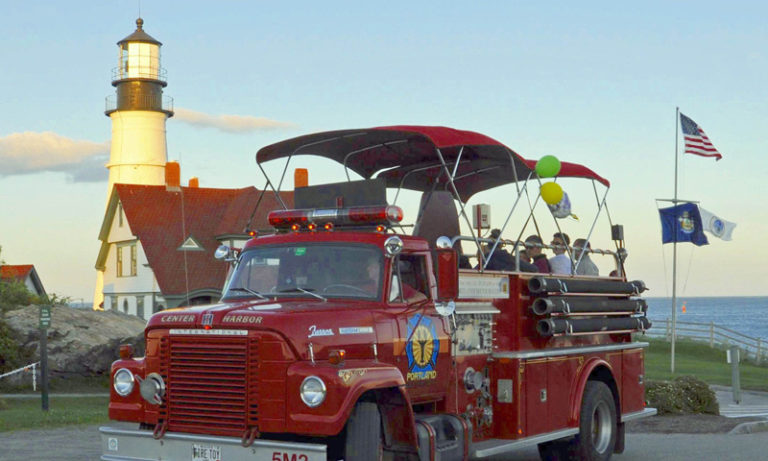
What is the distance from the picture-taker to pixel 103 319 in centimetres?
2833

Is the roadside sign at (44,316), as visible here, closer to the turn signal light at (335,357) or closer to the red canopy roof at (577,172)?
the red canopy roof at (577,172)

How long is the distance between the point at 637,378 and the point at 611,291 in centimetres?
152

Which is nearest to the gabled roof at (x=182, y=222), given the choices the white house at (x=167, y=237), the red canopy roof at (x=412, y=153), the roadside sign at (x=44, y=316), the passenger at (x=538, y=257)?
the white house at (x=167, y=237)

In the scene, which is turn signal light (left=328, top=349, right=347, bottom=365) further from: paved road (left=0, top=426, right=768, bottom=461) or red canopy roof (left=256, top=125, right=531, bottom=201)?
paved road (left=0, top=426, right=768, bottom=461)

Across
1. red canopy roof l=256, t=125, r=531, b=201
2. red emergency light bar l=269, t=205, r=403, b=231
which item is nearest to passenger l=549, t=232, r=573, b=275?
red canopy roof l=256, t=125, r=531, b=201

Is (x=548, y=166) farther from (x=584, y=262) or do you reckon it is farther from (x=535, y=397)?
(x=535, y=397)

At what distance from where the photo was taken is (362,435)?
890 cm

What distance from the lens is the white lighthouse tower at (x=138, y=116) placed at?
5819 centimetres

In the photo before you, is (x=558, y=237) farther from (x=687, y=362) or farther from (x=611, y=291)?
(x=687, y=362)

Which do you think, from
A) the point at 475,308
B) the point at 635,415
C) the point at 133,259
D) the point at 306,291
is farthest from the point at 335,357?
the point at 133,259

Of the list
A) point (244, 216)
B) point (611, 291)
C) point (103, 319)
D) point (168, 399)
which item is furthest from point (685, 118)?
point (244, 216)

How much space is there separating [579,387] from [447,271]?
10.8ft

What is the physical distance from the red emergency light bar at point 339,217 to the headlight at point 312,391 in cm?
211

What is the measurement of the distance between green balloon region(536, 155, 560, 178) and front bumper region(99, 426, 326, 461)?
16.6 feet
